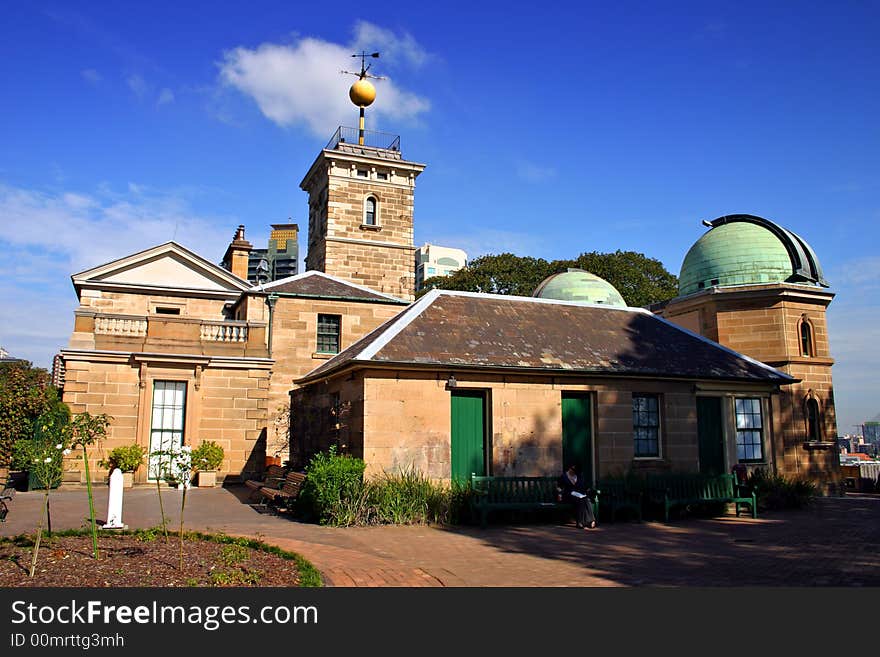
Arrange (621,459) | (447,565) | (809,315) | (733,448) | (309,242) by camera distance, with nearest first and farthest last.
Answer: (447,565)
(621,459)
(733,448)
(809,315)
(309,242)

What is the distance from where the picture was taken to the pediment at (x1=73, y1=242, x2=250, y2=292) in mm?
26688

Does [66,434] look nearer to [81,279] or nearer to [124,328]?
[124,328]

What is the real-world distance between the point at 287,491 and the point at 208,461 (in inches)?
265

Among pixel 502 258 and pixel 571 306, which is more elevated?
pixel 502 258

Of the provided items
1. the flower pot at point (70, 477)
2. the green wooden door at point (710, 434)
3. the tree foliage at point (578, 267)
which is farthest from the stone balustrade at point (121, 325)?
the tree foliage at point (578, 267)

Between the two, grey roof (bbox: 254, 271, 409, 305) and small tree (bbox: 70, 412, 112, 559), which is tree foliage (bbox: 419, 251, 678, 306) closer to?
grey roof (bbox: 254, 271, 409, 305)

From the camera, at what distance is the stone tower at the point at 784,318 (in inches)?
963

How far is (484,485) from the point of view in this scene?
1377 cm

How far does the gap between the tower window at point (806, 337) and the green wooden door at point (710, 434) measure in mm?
9486

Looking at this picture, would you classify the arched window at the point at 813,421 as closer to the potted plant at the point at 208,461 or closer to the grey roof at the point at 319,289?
the grey roof at the point at 319,289

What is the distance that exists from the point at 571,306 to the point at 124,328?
45.4 feet

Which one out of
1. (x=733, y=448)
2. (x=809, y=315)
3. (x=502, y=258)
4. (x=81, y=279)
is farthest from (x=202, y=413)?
(x=502, y=258)

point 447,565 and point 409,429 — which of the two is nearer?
point 447,565

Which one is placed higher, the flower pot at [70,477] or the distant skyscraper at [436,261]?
the distant skyscraper at [436,261]
